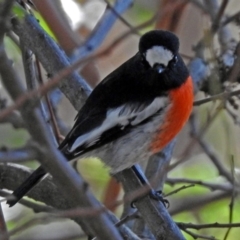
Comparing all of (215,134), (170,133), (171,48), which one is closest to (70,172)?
(171,48)

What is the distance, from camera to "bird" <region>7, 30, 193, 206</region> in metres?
2.36

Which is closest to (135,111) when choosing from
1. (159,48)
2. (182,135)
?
(159,48)

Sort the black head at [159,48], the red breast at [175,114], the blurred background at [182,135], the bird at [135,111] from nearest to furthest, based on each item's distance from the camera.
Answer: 1. the black head at [159,48]
2. the bird at [135,111]
3. the red breast at [175,114]
4. the blurred background at [182,135]

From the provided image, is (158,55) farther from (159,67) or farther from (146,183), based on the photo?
(146,183)

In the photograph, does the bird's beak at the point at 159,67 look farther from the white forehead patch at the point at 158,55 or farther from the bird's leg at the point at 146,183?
the bird's leg at the point at 146,183

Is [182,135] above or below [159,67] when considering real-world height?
below

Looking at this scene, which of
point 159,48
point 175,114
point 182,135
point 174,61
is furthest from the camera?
point 182,135

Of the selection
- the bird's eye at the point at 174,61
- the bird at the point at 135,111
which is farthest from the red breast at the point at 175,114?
the bird's eye at the point at 174,61

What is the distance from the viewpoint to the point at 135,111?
2439mm

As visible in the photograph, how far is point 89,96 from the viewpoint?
245cm

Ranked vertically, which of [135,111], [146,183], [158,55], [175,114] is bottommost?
[146,183]

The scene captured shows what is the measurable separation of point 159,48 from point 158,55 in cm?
4

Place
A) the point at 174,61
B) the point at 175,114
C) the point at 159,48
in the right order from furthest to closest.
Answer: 1. the point at 175,114
2. the point at 174,61
3. the point at 159,48

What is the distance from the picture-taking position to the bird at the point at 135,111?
2.36 m
